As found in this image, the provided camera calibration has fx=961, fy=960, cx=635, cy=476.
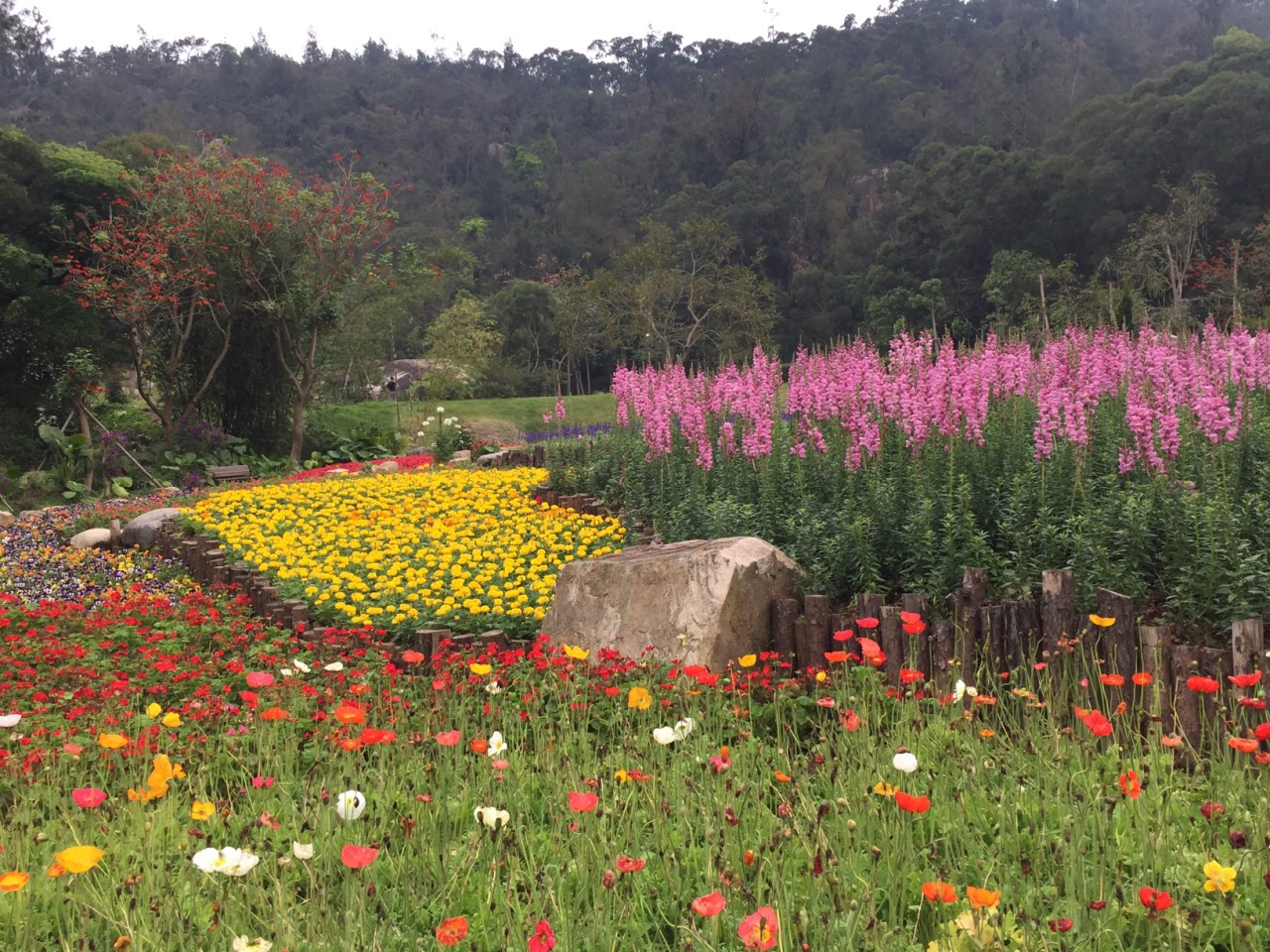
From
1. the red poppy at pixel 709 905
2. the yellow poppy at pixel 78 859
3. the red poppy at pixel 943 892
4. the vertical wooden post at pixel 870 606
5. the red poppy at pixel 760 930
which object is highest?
the yellow poppy at pixel 78 859

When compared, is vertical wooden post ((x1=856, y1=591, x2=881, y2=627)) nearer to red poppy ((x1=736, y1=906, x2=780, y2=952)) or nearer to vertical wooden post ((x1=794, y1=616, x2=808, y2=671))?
vertical wooden post ((x1=794, y1=616, x2=808, y2=671))

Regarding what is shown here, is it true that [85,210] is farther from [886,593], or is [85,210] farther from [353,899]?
[353,899]

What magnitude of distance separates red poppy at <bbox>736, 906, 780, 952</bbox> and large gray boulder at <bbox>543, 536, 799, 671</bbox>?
3287 millimetres

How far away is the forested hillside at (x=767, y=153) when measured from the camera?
37344mm

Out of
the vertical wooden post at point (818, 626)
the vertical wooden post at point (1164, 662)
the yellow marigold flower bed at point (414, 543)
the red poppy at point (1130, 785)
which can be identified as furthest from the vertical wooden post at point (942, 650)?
the yellow marigold flower bed at point (414, 543)

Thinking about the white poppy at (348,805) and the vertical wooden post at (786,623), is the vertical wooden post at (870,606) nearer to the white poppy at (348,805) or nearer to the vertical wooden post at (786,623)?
the vertical wooden post at (786,623)

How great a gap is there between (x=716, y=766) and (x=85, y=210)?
71.4 ft

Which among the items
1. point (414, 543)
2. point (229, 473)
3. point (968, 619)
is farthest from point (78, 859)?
point (229, 473)

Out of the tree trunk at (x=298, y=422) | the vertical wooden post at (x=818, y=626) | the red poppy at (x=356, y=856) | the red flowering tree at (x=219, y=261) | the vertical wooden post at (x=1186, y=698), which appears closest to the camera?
the red poppy at (x=356, y=856)

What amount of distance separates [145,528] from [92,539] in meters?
0.75

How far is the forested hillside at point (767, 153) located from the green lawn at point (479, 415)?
124 inches

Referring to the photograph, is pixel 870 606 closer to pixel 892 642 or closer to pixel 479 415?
pixel 892 642

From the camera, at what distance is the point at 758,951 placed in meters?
1.63

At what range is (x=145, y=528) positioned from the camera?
36.6 feet
